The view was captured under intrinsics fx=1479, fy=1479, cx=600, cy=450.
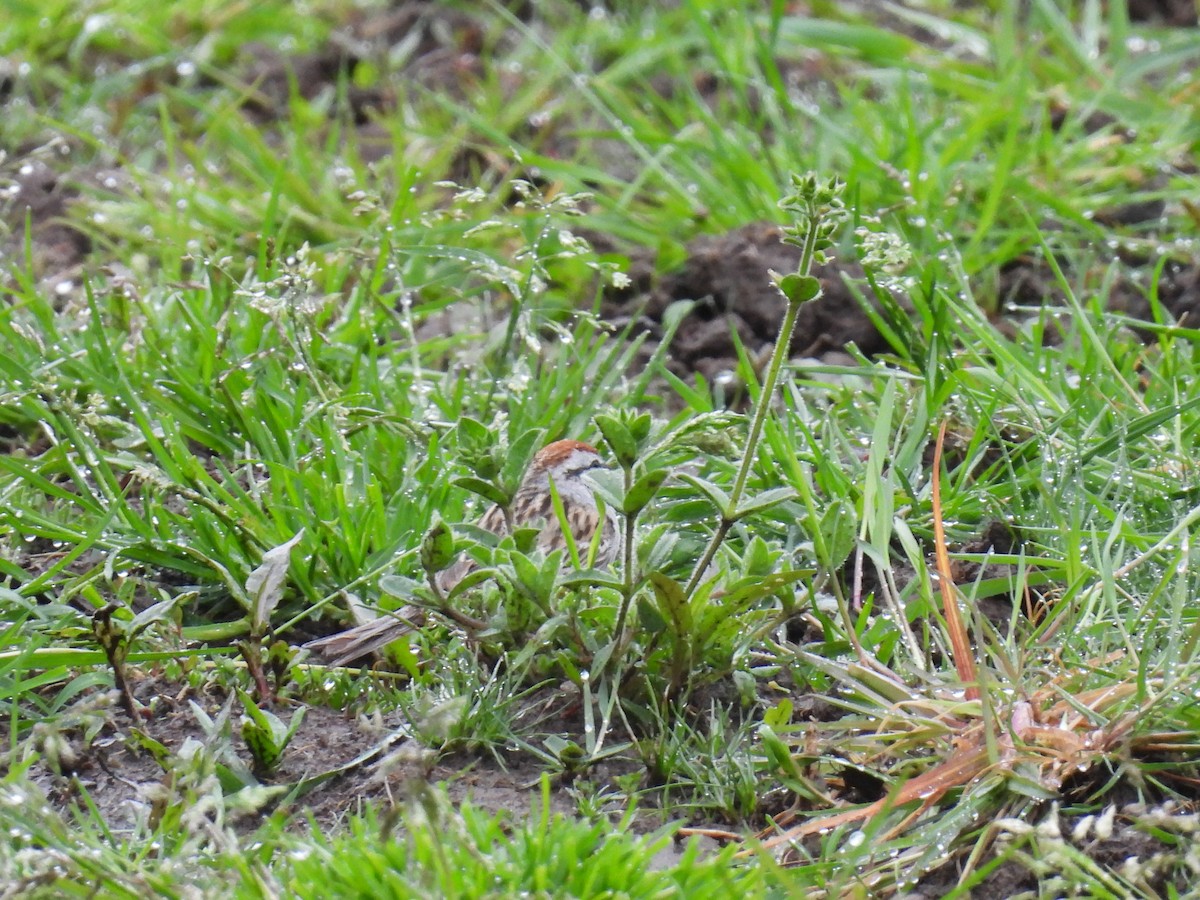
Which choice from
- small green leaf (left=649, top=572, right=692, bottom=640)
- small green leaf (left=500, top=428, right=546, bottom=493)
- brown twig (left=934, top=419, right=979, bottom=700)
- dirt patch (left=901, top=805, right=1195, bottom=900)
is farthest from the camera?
small green leaf (left=500, top=428, right=546, bottom=493)

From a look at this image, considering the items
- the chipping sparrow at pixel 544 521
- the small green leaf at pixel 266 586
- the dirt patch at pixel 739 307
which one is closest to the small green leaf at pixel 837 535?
the chipping sparrow at pixel 544 521

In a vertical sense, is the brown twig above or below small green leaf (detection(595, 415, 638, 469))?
below

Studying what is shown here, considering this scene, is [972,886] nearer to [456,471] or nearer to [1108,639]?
[1108,639]

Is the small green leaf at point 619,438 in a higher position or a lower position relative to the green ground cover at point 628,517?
higher

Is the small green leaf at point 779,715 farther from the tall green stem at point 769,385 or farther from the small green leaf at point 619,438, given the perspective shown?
the small green leaf at point 619,438

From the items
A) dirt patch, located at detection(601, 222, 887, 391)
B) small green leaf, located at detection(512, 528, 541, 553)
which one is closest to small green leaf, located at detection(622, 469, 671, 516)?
small green leaf, located at detection(512, 528, 541, 553)

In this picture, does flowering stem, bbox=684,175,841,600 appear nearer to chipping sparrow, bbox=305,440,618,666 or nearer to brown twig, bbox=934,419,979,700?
brown twig, bbox=934,419,979,700

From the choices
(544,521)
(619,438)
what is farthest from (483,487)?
(544,521)

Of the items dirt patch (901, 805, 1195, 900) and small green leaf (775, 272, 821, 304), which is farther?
small green leaf (775, 272, 821, 304)

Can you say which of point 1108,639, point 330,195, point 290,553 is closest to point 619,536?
point 290,553
